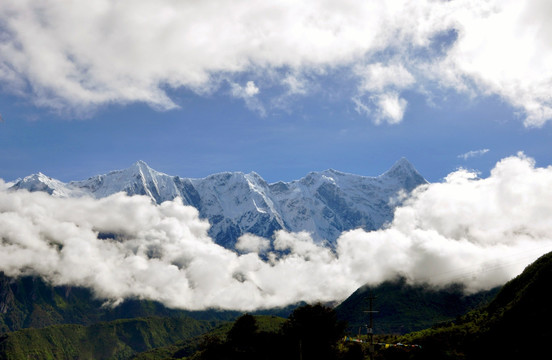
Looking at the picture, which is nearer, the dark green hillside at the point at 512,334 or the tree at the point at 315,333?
the dark green hillside at the point at 512,334

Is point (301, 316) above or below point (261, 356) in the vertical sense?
above

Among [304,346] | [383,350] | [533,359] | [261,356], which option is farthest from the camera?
[261,356]

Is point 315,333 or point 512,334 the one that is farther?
point 315,333

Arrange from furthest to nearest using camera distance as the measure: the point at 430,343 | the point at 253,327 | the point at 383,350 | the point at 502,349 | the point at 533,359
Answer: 1. the point at 253,327
2. the point at 383,350
3. the point at 430,343
4. the point at 502,349
5. the point at 533,359

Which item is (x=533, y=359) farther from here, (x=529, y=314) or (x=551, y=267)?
(x=551, y=267)

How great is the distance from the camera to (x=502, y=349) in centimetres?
9731

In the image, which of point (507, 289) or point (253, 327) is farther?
point (253, 327)

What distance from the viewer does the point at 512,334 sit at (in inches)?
3895

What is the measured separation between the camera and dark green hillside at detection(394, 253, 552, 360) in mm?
90750

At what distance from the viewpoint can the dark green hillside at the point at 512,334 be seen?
9075cm

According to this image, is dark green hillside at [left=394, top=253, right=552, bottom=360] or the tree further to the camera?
the tree

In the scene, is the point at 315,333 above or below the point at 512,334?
above

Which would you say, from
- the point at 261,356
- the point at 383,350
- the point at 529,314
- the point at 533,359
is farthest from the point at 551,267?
the point at 261,356

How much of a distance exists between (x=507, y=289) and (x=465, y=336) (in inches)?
1270
